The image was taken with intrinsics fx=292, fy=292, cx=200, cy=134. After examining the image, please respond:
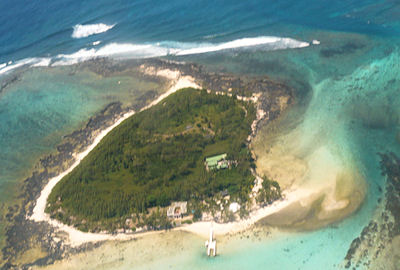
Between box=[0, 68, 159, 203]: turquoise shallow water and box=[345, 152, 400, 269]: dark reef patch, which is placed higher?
box=[0, 68, 159, 203]: turquoise shallow water

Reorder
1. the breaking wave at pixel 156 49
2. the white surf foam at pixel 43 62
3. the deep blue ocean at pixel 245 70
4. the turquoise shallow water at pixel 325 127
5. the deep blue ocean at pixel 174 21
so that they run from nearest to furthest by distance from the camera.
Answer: the turquoise shallow water at pixel 325 127, the deep blue ocean at pixel 245 70, the breaking wave at pixel 156 49, the deep blue ocean at pixel 174 21, the white surf foam at pixel 43 62

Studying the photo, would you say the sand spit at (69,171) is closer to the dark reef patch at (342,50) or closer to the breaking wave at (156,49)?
the breaking wave at (156,49)

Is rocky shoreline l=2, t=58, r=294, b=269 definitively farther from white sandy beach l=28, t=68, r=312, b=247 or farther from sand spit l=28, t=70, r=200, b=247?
white sandy beach l=28, t=68, r=312, b=247

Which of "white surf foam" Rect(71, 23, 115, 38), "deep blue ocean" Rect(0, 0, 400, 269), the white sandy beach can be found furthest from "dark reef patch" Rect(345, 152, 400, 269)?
"white surf foam" Rect(71, 23, 115, 38)

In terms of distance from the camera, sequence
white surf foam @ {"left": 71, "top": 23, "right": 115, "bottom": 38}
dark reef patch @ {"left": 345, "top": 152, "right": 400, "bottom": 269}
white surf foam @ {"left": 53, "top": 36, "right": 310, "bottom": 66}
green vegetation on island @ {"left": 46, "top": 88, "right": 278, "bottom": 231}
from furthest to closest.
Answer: white surf foam @ {"left": 71, "top": 23, "right": 115, "bottom": 38}, white surf foam @ {"left": 53, "top": 36, "right": 310, "bottom": 66}, green vegetation on island @ {"left": 46, "top": 88, "right": 278, "bottom": 231}, dark reef patch @ {"left": 345, "top": 152, "right": 400, "bottom": 269}

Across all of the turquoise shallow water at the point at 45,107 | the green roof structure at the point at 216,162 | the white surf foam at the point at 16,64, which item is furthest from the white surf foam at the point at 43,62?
the green roof structure at the point at 216,162

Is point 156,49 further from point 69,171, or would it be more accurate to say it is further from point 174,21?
point 69,171
